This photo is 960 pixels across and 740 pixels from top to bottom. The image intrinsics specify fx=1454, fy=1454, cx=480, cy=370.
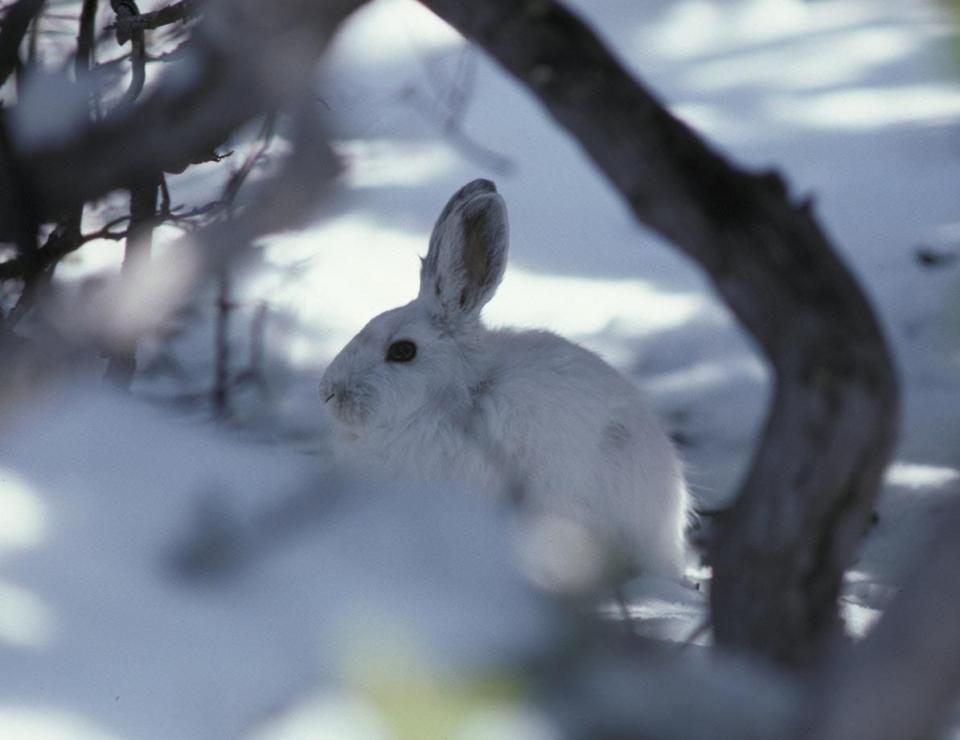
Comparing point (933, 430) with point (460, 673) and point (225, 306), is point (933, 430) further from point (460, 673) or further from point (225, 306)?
point (460, 673)

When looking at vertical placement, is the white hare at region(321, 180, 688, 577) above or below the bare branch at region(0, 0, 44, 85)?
below

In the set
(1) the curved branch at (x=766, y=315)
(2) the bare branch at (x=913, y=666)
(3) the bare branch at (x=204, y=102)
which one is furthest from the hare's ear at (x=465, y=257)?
(2) the bare branch at (x=913, y=666)

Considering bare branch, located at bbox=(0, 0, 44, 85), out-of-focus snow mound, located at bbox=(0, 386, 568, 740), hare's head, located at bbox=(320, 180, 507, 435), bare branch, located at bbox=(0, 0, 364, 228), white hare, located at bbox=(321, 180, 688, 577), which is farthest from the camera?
hare's head, located at bbox=(320, 180, 507, 435)

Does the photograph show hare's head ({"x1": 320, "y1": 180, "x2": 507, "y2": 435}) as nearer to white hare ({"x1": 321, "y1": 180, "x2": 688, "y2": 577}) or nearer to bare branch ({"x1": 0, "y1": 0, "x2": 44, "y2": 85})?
white hare ({"x1": 321, "y1": 180, "x2": 688, "y2": 577})

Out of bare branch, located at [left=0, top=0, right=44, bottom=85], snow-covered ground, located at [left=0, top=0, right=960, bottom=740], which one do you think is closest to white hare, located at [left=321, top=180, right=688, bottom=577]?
snow-covered ground, located at [left=0, top=0, right=960, bottom=740]

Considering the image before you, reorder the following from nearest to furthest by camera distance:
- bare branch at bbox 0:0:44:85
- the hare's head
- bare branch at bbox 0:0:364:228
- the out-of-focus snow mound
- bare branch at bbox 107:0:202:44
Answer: bare branch at bbox 0:0:364:228
the out-of-focus snow mound
bare branch at bbox 0:0:44:85
bare branch at bbox 107:0:202:44
the hare's head

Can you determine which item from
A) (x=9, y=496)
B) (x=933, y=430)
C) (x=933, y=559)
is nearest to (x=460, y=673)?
(x=933, y=559)

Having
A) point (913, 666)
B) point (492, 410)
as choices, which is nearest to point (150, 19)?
point (492, 410)
